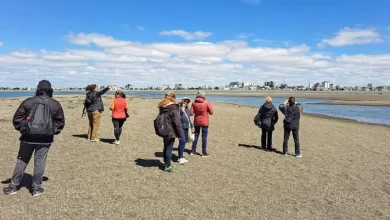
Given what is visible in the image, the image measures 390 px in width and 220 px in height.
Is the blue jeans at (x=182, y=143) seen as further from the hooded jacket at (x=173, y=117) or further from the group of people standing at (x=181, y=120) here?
the hooded jacket at (x=173, y=117)

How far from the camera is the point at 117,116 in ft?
42.4

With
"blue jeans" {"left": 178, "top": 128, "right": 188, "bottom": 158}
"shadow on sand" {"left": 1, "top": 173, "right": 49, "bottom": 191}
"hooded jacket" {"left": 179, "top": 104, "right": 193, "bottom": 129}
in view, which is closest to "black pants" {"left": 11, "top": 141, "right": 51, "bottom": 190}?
"shadow on sand" {"left": 1, "top": 173, "right": 49, "bottom": 191}

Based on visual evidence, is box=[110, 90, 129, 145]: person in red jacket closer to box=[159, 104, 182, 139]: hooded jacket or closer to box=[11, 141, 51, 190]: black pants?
box=[159, 104, 182, 139]: hooded jacket

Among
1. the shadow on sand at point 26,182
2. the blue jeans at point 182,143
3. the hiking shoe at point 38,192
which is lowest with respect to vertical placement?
the shadow on sand at point 26,182

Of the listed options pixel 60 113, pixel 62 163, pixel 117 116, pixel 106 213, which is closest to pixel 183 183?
pixel 106 213

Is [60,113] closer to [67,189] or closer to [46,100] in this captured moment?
[46,100]

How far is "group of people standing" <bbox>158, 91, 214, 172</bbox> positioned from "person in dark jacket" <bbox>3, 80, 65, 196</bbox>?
2.87 m

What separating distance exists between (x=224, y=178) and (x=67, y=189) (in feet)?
12.5

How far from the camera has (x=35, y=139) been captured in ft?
22.2

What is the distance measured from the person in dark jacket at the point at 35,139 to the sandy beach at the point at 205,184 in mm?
349

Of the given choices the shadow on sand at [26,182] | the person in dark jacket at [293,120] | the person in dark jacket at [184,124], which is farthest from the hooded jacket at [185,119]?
the shadow on sand at [26,182]

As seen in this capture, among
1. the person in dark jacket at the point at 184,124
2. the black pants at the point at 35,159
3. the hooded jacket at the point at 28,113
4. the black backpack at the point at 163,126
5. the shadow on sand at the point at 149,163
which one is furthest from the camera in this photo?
the person in dark jacket at the point at 184,124

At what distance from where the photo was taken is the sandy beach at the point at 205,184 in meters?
6.54

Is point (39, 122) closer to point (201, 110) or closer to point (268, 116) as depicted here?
point (201, 110)
